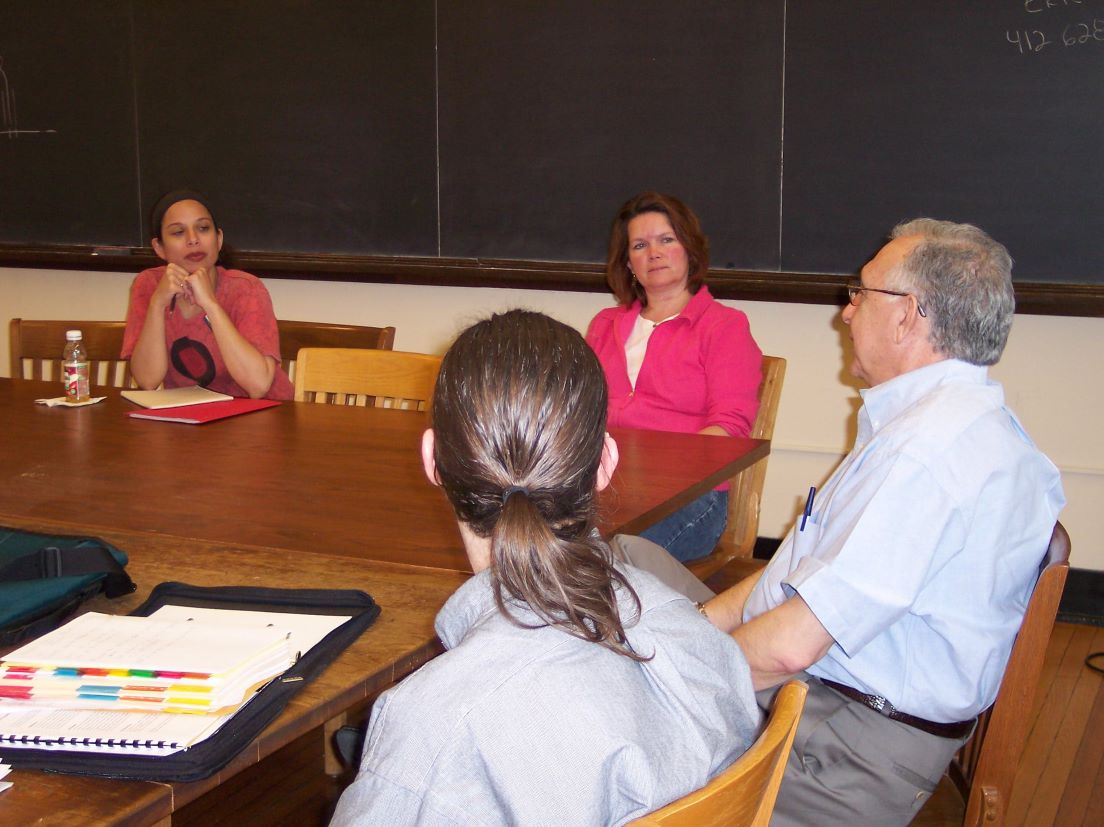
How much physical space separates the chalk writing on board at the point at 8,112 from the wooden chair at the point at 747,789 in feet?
13.6

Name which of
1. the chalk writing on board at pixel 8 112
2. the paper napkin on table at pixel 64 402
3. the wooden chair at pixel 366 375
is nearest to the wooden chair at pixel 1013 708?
the wooden chair at pixel 366 375

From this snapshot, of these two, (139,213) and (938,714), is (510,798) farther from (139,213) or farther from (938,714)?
(139,213)

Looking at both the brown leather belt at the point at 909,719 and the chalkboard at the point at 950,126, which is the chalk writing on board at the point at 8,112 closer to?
the chalkboard at the point at 950,126

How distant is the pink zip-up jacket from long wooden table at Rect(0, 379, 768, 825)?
17.4 inches

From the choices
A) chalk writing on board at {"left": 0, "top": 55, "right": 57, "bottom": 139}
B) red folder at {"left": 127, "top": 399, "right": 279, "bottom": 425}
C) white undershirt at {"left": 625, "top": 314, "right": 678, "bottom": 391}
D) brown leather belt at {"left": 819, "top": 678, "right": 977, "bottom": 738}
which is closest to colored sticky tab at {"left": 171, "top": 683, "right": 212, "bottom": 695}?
brown leather belt at {"left": 819, "top": 678, "right": 977, "bottom": 738}

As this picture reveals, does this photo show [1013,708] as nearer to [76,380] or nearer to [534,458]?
[534,458]

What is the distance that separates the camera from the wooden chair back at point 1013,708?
1.33 metres

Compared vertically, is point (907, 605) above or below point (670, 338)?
below

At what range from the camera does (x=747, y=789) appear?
2.89ft

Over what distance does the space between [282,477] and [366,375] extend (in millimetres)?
797

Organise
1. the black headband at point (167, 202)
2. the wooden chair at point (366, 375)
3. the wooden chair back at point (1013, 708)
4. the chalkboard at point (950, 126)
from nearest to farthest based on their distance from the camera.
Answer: the wooden chair back at point (1013, 708) → the wooden chair at point (366, 375) → the chalkboard at point (950, 126) → the black headband at point (167, 202)

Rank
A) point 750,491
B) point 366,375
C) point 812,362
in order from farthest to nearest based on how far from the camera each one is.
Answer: point 812,362, point 366,375, point 750,491

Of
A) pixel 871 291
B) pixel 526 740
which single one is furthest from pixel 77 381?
pixel 526 740

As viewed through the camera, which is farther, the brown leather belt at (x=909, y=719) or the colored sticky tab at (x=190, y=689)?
the brown leather belt at (x=909, y=719)
